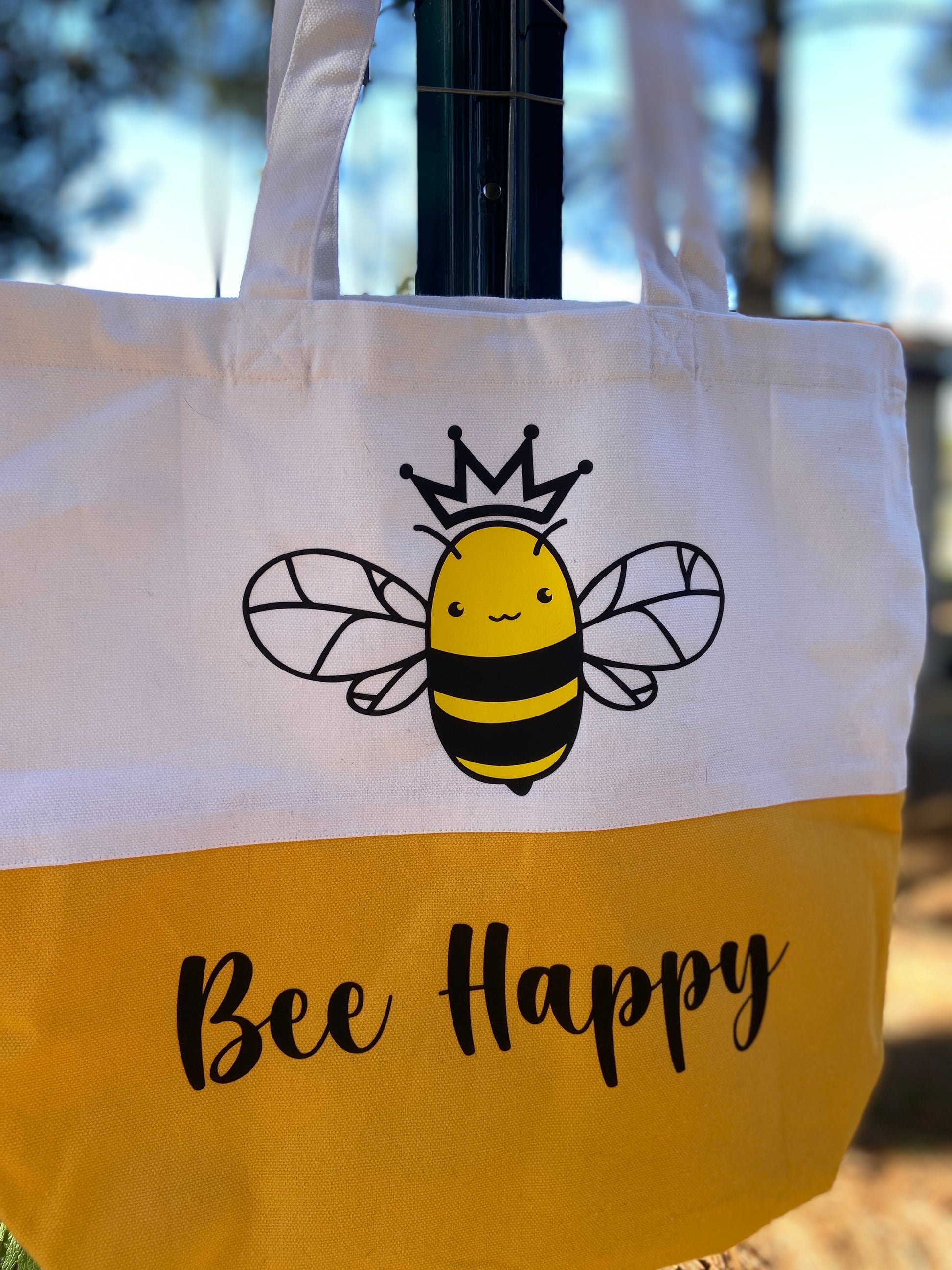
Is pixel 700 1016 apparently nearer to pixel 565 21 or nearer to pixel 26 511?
pixel 26 511

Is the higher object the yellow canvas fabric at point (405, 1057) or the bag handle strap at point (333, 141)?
the bag handle strap at point (333, 141)

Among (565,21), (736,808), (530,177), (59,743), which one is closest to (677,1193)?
(736,808)

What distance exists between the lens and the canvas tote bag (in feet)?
1.95

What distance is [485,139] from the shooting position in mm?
709

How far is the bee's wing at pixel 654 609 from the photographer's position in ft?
2.23

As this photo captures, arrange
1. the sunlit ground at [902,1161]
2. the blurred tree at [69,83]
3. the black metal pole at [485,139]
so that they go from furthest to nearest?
the sunlit ground at [902,1161] < the blurred tree at [69,83] < the black metal pole at [485,139]

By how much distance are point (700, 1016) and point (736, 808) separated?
146mm

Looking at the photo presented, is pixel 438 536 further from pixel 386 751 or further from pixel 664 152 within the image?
pixel 664 152

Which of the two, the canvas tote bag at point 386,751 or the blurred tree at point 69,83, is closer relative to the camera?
the canvas tote bag at point 386,751

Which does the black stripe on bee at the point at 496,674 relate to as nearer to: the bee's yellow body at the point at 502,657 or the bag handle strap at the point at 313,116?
the bee's yellow body at the point at 502,657

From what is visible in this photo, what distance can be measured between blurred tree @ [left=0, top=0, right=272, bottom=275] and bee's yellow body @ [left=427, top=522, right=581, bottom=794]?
3.50 feet

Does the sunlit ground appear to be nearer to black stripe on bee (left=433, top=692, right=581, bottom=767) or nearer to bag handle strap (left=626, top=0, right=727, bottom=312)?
black stripe on bee (left=433, top=692, right=581, bottom=767)

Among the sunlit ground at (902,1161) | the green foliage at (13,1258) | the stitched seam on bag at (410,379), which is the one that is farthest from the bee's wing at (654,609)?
the sunlit ground at (902,1161)

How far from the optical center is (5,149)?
1529 mm
